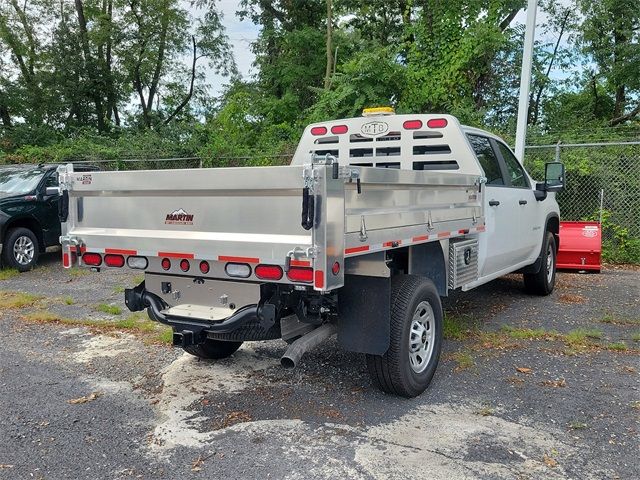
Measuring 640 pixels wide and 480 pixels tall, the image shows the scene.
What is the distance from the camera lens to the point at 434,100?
15375 mm

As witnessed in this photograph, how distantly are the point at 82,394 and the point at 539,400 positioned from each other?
3.53 meters

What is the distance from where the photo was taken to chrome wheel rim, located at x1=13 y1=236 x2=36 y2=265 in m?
9.91

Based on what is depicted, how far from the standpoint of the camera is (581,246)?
9.44 meters

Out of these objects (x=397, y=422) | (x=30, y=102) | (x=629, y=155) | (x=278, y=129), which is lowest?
(x=397, y=422)

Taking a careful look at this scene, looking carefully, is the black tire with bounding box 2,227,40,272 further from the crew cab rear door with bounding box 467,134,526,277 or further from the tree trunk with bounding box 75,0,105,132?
the tree trunk with bounding box 75,0,105,132

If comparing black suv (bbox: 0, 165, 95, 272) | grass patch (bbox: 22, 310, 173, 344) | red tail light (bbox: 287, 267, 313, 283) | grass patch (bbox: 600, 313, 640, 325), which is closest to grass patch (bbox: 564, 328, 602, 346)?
grass patch (bbox: 600, 313, 640, 325)

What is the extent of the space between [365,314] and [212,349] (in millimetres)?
1760

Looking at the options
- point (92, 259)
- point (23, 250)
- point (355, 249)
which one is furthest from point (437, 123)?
point (23, 250)

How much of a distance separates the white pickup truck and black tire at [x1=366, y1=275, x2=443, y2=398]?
10mm

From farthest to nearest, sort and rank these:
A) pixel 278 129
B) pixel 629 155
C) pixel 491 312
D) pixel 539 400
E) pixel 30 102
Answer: pixel 30 102
pixel 278 129
pixel 629 155
pixel 491 312
pixel 539 400

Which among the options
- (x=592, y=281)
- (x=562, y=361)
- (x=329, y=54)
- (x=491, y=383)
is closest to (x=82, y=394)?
(x=491, y=383)

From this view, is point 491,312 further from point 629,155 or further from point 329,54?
point 329,54

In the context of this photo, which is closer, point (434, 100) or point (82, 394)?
point (82, 394)

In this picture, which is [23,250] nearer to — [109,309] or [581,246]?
[109,309]
